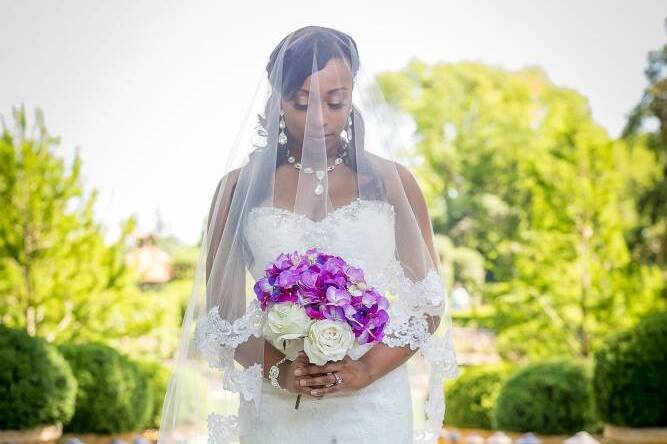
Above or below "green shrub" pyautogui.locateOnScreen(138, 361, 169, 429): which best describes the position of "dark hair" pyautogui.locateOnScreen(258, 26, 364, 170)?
above

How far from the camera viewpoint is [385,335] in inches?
92.0

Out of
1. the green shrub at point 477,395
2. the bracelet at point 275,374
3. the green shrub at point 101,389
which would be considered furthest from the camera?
the green shrub at point 477,395

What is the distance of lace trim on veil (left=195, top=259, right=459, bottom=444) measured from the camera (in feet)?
7.72

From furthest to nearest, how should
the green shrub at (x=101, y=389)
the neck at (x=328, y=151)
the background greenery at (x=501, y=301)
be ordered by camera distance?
the green shrub at (x=101, y=389)
the background greenery at (x=501, y=301)
the neck at (x=328, y=151)

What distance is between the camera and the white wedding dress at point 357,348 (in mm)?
2316

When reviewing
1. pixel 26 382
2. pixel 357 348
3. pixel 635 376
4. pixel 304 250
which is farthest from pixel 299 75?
pixel 635 376

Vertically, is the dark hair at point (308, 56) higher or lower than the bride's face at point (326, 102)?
higher

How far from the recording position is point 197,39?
1675 centimetres

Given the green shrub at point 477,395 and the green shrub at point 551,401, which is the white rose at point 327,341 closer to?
the green shrub at point 551,401

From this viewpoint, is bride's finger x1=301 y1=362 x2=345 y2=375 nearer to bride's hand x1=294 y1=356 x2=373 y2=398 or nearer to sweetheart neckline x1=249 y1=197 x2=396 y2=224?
bride's hand x1=294 y1=356 x2=373 y2=398

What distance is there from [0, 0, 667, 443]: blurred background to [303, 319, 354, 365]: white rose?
2.87 ft

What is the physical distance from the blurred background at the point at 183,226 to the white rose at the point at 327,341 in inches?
34.4

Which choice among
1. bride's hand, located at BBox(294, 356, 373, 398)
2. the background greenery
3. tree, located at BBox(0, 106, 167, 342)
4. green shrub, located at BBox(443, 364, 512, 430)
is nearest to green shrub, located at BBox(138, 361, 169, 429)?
the background greenery

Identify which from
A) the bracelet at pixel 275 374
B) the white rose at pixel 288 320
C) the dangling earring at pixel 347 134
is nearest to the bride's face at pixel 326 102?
the dangling earring at pixel 347 134
